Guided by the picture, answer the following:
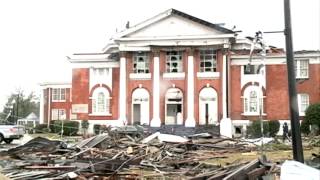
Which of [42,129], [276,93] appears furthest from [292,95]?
[42,129]

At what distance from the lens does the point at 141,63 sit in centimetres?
5756

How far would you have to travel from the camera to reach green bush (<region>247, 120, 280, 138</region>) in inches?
2005

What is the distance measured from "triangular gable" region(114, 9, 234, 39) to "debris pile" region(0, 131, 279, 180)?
2300cm

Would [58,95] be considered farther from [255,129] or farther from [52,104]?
[255,129]

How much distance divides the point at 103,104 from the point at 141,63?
6.28 m

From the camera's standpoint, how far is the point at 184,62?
55875 mm

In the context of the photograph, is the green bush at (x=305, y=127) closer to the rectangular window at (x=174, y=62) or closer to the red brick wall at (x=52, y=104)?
the rectangular window at (x=174, y=62)

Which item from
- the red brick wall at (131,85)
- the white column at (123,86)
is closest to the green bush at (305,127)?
the red brick wall at (131,85)

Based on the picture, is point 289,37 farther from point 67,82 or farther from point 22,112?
point 22,112

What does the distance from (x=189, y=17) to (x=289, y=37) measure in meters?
44.3

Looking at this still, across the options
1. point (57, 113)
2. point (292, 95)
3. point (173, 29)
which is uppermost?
point (173, 29)

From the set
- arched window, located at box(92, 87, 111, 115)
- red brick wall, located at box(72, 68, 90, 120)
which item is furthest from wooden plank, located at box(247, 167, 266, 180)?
red brick wall, located at box(72, 68, 90, 120)

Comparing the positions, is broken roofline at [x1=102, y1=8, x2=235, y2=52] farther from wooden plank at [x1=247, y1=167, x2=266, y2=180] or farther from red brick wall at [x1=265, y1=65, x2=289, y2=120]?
wooden plank at [x1=247, y1=167, x2=266, y2=180]

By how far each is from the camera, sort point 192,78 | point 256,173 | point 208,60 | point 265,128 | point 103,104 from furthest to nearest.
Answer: point 103,104, point 208,60, point 192,78, point 265,128, point 256,173
